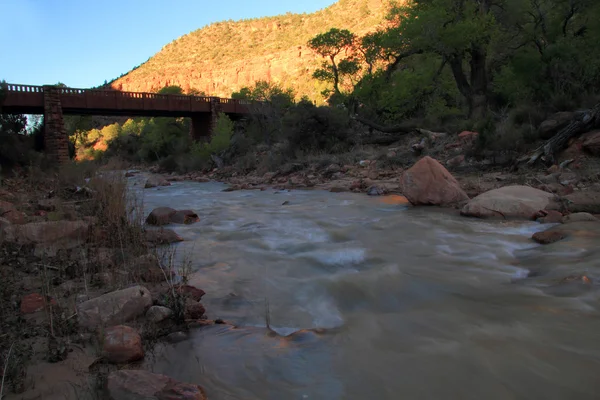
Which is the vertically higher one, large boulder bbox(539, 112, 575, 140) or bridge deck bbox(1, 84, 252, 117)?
bridge deck bbox(1, 84, 252, 117)

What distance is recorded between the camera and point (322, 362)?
2693mm

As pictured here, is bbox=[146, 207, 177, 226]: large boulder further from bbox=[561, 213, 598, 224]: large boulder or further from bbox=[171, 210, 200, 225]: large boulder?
bbox=[561, 213, 598, 224]: large boulder

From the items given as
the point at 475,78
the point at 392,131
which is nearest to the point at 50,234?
the point at 392,131

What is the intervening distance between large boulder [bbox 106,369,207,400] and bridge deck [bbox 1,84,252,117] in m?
27.8

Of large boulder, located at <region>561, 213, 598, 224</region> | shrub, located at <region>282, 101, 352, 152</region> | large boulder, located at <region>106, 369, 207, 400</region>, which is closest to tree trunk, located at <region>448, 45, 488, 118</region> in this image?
shrub, located at <region>282, 101, 352, 152</region>

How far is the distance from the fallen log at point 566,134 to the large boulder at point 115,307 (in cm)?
908

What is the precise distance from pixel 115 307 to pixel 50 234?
2.33 m

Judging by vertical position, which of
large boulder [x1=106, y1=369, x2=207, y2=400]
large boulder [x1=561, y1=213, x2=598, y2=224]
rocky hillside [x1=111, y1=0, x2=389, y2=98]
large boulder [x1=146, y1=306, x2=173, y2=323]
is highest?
rocky hillside [x1=111, y1=0, x2=389, y2=98]

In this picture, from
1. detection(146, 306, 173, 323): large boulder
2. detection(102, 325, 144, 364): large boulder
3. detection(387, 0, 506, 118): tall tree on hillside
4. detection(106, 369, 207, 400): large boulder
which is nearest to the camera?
detection(106, 369, 207, 400): large boulder

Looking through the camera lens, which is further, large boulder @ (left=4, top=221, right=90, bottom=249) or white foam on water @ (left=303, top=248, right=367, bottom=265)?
white foam on water @ (left=303, top=248, right=367, bottom=265)

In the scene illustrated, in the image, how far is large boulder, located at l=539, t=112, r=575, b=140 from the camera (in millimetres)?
9828

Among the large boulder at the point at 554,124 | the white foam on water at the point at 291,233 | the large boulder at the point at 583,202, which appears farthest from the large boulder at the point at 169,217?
the large boulder at the point at 554,124

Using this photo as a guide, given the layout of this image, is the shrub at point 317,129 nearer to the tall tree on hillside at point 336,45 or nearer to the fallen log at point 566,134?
the tall tree on hillside at point 336,45

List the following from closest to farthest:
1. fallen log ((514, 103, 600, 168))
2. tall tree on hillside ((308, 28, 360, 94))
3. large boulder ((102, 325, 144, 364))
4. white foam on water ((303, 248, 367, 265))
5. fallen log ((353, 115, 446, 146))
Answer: large boulder ((102, 325, 144, 364))
white foam on water ((303, 248, 367, 265))
fallen log ((514, 103, 600, 168))
fallen log ((353, 115, 446, 146))
tall tree on hillside ((308, 28, 360, 94))
